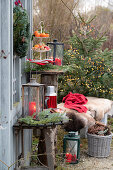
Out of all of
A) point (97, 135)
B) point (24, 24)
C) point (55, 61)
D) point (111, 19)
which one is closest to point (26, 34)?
point (24, 24)

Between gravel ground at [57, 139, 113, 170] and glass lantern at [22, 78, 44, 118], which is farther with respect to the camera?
gravel ground at [57, 139, 113, 170]

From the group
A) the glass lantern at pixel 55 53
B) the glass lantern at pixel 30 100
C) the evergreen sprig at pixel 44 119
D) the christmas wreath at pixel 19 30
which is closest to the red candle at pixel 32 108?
the glass lantern at pixel 30 100

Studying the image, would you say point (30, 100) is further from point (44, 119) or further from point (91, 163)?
point (91, 163)

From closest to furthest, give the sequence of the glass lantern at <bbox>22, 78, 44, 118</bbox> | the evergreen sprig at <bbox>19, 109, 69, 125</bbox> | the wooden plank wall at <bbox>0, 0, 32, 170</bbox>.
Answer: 1. the wooden plank wall at <bbox>0, 0, 32, 170</bbox>
2. the evergreen sprig at <bbox>19, 109, 69, 125</bbox>
3. the glass lantern at <bbox>22, 78, 44, 118</bbox>

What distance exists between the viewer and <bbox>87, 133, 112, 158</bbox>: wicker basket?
16.1 ft

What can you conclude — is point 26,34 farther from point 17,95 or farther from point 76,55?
point 76,55

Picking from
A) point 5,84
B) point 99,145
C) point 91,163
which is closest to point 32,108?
point 5,84

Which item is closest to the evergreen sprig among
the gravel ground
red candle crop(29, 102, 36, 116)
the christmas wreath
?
red candle crop(29, 102, 36, 116)

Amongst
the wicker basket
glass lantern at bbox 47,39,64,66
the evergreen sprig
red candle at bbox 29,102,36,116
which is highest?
glass lantern at bbox 47,39,64,66

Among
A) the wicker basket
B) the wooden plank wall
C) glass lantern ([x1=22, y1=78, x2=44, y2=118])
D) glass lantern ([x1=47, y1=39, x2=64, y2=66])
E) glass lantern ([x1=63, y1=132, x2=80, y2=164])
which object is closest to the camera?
the wooden plank wall

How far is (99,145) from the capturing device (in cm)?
493

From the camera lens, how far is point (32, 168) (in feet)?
10.7

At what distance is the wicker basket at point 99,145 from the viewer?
4918 millimetres

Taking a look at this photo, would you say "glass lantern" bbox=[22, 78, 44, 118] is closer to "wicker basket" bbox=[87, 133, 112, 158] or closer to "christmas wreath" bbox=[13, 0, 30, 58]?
"christmas wreath" bbox=[13, 0, 30, 58]
